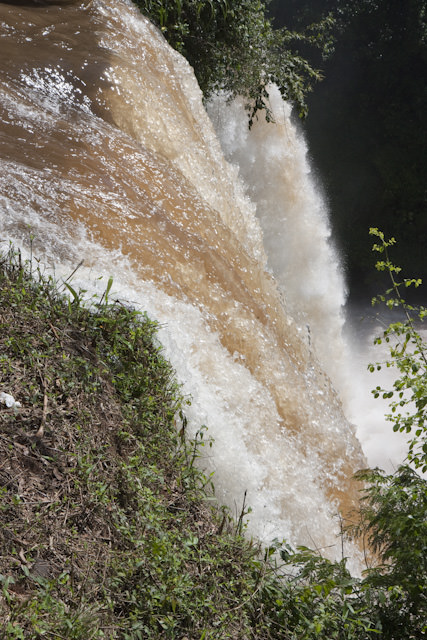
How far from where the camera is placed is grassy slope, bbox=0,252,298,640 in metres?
2.40

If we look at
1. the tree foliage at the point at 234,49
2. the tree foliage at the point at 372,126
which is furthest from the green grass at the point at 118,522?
the tree foliage at the point at 372,126

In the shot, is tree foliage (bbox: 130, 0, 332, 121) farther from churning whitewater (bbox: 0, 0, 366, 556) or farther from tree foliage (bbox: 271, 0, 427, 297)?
tree foliage (bbox: 271, 0, 427, 297)

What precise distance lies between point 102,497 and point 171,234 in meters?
2.09

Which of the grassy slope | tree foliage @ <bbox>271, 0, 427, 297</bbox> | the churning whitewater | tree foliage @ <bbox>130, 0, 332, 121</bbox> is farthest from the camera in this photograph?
tree foliage @ <bbox>271, 0, 427, 297</bbox>

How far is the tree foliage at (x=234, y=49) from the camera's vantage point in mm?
7266

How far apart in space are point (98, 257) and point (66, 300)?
529mm

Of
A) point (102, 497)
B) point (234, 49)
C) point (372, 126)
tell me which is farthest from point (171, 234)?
point (372, 126)

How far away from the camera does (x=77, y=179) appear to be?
4273mm

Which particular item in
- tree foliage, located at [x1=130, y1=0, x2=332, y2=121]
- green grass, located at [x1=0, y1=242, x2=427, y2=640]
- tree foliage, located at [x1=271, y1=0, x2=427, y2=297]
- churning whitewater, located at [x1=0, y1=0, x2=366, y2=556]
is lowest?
green grass, located at [x1=0, y1=242, x2=427, y2=640]

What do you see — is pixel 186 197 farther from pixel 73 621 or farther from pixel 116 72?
pixel 73 621

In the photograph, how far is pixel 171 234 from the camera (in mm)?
4367

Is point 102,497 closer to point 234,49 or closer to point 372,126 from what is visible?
point 234,49

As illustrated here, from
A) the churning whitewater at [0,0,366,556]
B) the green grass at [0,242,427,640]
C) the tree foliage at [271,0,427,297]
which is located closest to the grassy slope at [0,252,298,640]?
the green grass at [0,242,427,640]

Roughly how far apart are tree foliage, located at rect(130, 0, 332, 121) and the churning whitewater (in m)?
1.20
